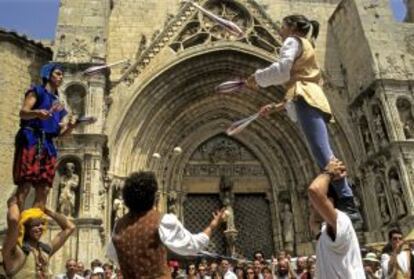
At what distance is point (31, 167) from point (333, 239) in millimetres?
2875

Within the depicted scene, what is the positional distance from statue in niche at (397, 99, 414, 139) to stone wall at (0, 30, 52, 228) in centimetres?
1046

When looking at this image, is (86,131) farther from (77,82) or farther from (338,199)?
(338,199)

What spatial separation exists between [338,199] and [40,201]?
9.16ft

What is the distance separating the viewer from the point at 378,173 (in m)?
12.3

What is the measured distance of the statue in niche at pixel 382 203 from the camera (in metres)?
11.9

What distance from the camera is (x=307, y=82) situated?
127 inches

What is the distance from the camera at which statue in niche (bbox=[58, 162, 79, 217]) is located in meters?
10.1

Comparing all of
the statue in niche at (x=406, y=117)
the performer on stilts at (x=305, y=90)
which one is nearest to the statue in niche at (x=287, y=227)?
the statue in niche at (x=406, y=117)

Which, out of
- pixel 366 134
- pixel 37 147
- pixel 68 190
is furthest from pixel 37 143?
pixel 366 134

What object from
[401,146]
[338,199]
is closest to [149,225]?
[338,199]

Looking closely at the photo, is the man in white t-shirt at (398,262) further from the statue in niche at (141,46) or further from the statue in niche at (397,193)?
the statue in niche at (141,46)

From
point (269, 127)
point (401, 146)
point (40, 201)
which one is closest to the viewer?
point (40, 201)

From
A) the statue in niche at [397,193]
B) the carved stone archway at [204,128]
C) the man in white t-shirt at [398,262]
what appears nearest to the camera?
the man in white t-shirt at [398,262]

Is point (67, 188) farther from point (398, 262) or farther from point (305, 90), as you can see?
point (305, 90)
